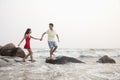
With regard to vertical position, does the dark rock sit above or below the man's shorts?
below

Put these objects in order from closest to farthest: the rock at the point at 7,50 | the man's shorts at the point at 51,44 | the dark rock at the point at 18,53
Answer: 1. the man's shorts at the point at 51,44
2. the dark rock at the point at 18,53
3. the rock at the point at 7,50

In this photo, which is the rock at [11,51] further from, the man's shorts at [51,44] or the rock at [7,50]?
the man's shorts at [51,44]

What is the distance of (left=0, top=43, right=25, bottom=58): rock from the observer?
18.1 metres

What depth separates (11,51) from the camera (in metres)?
18.4

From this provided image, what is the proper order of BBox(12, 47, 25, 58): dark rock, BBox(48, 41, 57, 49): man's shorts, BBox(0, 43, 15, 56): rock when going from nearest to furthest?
BBox(48, 41, 57, 49): man's shorts, BBox(12, 47, 25, 58): dark rock, BBox(0, 43, 15, 56): rock

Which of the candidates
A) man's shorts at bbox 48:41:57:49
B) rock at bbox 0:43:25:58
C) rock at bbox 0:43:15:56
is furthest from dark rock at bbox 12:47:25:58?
man's shorts at bbox 48:41:57:49

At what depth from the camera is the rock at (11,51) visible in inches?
713

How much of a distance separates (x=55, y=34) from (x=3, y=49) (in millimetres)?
6294

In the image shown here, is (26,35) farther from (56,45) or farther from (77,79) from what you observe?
(77,79)

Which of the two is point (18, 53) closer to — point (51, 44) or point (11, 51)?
point (11, 51)

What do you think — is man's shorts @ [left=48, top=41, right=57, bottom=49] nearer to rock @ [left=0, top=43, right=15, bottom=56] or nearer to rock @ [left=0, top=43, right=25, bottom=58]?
rock @ [left=0, top=43, right=25, bottom=58]

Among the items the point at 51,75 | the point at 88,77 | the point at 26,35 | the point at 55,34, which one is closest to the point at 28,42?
the point at 26,35

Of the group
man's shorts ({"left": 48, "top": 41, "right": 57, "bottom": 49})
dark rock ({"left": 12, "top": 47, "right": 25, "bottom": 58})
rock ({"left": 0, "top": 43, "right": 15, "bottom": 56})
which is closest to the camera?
man's shorts ({"left": 48, "top": 41, "right": 57, "bottom": 49})

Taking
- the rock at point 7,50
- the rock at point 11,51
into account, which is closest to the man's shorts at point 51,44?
the rock at point 11,51
